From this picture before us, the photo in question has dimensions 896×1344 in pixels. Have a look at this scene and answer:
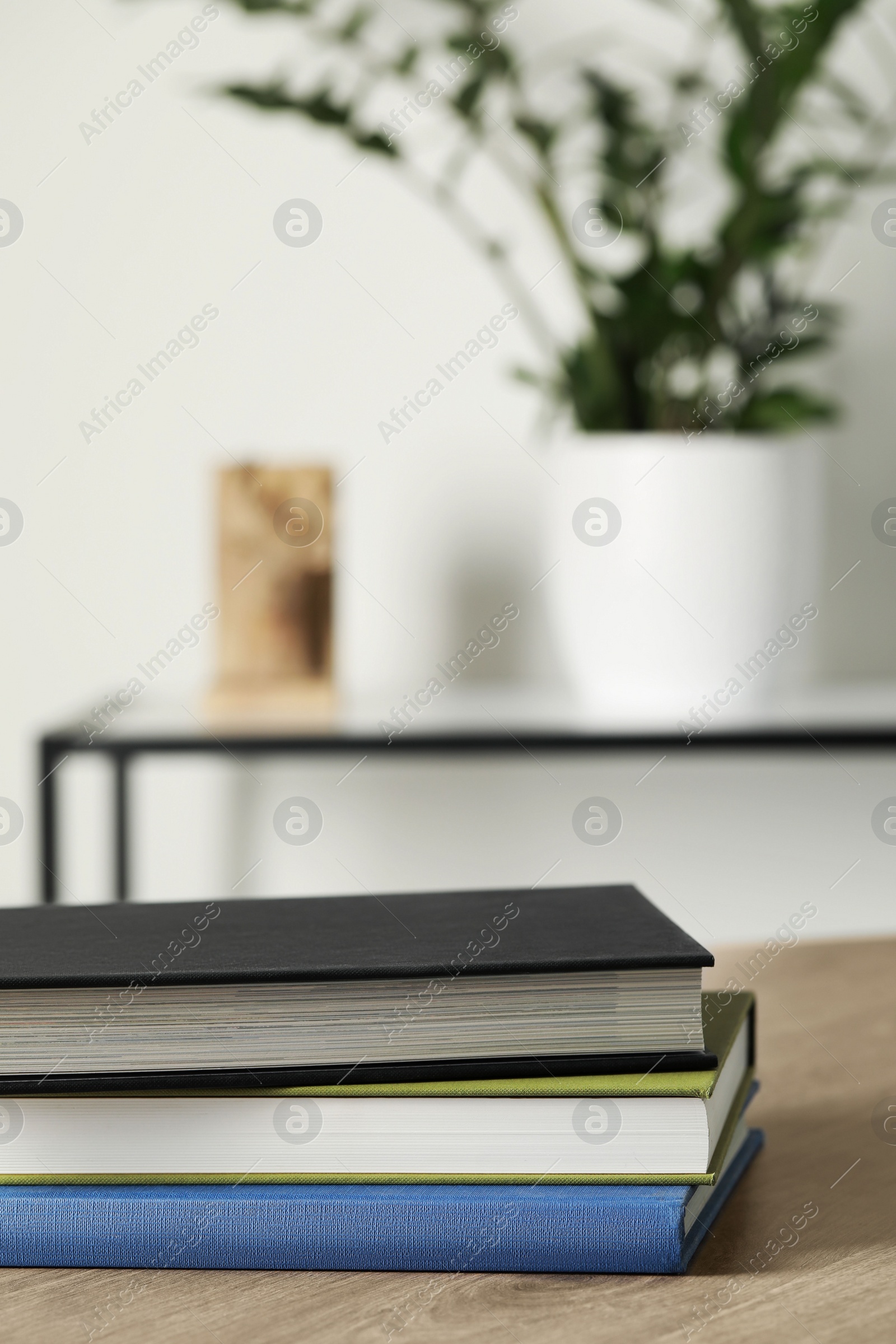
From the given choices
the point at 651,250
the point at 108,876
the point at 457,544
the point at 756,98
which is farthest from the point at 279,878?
the point at 756,98

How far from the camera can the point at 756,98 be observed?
151 centimetres

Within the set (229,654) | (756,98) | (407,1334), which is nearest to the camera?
(407,1334)

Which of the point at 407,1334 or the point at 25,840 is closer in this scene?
the point at 407,1334

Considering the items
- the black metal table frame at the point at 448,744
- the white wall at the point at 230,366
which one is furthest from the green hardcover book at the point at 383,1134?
the white wall at the point at 230,366

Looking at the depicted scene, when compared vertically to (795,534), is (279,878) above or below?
below

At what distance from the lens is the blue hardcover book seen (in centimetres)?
45

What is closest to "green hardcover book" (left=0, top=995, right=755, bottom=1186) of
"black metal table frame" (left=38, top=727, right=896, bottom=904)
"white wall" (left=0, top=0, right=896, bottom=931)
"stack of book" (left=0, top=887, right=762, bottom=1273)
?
"stack of book" (left=0, top=887, right=762, bottom=1273)

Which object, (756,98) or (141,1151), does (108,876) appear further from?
(141,1151)

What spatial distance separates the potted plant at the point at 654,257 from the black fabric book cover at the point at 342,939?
3.33ft

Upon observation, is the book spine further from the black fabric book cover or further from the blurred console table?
the blurred console table

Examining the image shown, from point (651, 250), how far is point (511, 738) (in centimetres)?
61

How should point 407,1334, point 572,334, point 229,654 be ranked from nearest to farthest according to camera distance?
point 407,1334, point 229,654, point 572,334

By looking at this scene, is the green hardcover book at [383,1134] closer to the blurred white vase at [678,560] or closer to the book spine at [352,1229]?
the book spine at [352,1229]

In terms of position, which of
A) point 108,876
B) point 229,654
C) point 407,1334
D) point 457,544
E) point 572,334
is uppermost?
point 572,334
